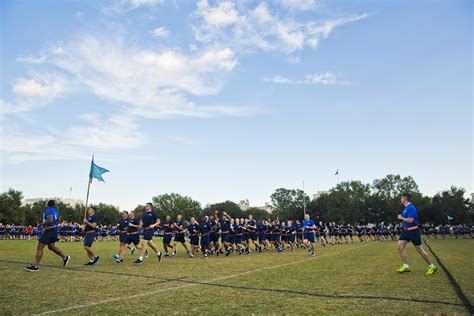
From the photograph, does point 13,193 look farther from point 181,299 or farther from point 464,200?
point 464,200

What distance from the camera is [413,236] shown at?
33.7 feet

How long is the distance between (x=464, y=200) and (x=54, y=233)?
83.3 m

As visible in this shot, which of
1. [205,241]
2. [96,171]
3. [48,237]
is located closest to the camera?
[48,237]

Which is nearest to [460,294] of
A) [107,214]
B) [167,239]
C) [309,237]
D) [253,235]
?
[309,237]

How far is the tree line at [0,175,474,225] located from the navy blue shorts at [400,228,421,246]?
7184 centimetres

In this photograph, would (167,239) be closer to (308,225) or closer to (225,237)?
(225,237)

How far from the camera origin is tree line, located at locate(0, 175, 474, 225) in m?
72.9

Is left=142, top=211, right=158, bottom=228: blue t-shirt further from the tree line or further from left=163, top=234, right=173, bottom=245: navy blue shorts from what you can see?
the tree line

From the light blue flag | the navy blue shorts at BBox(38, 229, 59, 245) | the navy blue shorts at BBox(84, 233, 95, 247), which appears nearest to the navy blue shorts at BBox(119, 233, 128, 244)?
the navy blue shorts at BBox(84, 233, 95, 247)

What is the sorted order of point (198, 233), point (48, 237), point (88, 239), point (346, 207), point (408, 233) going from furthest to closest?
point (346, 207), point (198, 233), point (88, 239), point (48, 237), point (408, 233)

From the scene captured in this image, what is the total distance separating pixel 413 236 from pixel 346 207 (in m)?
81.1

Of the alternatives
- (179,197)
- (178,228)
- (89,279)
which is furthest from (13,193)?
(89,279)

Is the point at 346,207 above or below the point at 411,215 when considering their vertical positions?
above

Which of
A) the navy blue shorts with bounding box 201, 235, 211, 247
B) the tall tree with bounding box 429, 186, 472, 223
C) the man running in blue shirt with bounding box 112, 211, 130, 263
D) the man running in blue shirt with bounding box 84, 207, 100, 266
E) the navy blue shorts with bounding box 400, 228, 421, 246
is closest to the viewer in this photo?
the navy blue shorts with bounding box 400, 228, 421, 246
